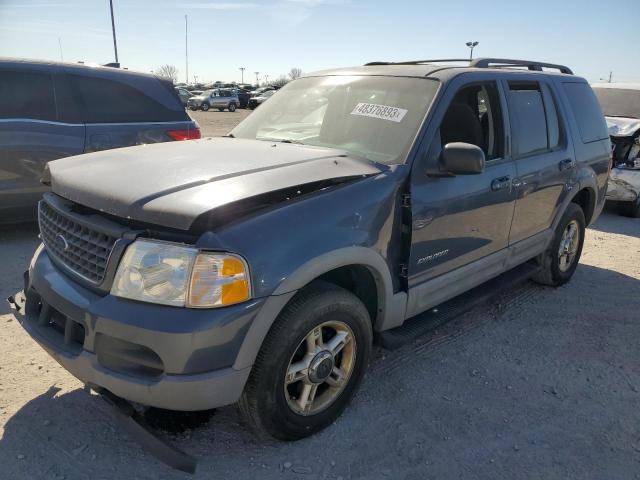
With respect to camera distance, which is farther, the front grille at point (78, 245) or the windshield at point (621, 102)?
the windshield at point (621, 102)

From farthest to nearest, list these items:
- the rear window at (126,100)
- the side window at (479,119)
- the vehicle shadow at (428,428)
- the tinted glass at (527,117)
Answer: the rear window at (126,100)
the tinted glass at (527,117)
the side window at (479,119)
the vehicle shadow at (428,428)

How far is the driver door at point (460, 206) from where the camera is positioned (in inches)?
119

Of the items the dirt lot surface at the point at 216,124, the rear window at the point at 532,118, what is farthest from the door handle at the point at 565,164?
the dirt lot surface at the point at 216,124

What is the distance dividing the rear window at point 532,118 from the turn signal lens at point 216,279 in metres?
2.61

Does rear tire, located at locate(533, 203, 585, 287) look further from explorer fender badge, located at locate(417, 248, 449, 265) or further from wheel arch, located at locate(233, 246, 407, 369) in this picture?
wheel arch, located at locate(233, 246, 407, 369)

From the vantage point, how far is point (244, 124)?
399 cm

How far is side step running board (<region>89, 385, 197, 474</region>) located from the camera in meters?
2.20

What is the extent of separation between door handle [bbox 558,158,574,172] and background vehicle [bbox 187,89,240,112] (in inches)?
1698

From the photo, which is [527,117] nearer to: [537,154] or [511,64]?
[537,154]

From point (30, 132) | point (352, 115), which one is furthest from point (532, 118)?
point (30, 132)

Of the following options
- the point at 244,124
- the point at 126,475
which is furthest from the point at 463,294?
the point at 126,475

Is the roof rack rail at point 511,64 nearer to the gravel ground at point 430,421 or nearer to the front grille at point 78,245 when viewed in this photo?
the gravel ground at point 430,421

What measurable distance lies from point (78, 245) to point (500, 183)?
2.67m

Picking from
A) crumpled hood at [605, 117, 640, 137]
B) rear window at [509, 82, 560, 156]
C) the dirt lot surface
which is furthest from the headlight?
the dirt lot surface
